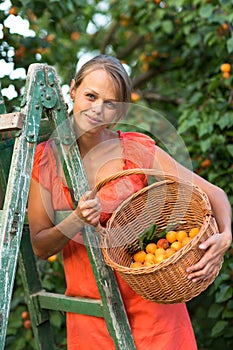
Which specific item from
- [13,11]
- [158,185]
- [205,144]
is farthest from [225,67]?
[158,185]

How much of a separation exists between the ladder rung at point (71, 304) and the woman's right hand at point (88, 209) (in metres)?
0.33

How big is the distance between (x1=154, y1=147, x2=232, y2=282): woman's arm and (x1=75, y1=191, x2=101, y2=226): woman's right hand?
0.92 feet

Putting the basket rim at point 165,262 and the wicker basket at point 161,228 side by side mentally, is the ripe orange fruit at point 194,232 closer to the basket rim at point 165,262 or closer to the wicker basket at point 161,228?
the wicker basket at point 161,228

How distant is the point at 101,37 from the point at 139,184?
9.54 feet

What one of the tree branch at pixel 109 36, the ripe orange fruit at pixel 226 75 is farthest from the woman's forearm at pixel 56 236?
the tree branch at pixel 109 36

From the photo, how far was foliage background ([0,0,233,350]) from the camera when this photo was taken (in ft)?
8.27

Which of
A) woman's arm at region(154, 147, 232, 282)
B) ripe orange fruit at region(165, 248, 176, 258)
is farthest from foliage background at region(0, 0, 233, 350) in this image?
ripe orange fruit at region(165, 248, 176, 258)

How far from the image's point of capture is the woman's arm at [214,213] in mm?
1534

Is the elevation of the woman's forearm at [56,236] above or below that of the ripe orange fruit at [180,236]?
above

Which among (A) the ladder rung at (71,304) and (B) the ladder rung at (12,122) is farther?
(A) the ladder rung at (71,304)

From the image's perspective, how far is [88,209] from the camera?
1.46m

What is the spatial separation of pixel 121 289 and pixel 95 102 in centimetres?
54

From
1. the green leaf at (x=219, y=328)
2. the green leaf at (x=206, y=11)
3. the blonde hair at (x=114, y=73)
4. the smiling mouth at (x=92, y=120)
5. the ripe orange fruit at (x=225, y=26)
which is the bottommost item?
the green leaf at (x=219, y=328)

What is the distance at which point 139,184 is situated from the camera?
1.74 meters
